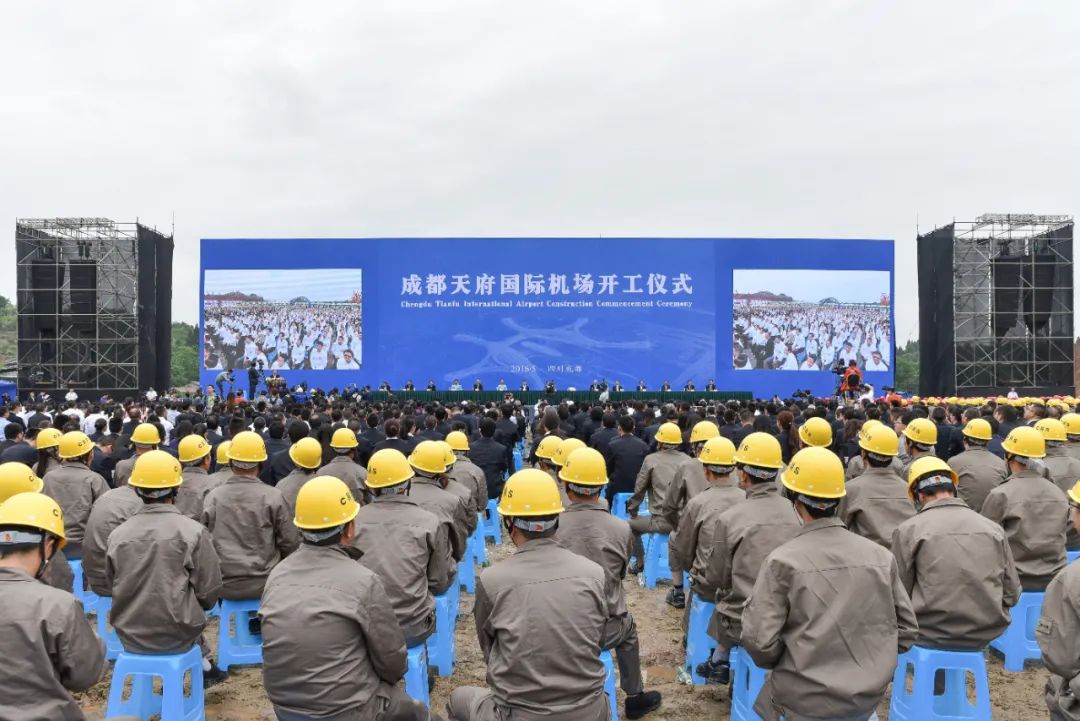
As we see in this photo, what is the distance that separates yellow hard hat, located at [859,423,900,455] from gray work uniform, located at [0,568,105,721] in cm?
309

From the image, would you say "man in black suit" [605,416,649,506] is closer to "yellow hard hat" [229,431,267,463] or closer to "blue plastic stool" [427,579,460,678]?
"blue plastic stool" [427,579,460,678]

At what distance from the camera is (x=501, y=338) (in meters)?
20.7

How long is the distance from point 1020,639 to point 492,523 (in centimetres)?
408

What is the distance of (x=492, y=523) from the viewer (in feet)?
21.9

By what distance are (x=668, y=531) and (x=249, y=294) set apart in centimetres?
1811

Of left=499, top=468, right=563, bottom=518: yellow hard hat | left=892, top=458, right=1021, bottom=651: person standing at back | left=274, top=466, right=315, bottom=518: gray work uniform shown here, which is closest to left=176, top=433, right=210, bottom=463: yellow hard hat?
left=274, top=466, right=315, bottom=518: gray work uniform

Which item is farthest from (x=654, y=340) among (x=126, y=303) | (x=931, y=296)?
(x=126, y=303)

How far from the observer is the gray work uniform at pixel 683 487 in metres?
4.23

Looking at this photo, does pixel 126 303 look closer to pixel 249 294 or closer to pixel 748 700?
pixel 249 294

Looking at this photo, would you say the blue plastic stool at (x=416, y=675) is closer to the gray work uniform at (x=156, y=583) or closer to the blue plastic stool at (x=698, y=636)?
the gray work uniform at (x=156, y=583)

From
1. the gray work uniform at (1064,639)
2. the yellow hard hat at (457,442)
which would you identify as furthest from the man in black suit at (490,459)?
the gray work uniform at (1064,639)

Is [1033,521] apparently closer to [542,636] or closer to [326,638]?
[542,636]

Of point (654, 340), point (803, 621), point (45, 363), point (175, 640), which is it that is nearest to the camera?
point (803, 621)

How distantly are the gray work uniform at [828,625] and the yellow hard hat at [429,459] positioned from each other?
6.67 ft
